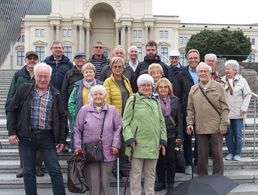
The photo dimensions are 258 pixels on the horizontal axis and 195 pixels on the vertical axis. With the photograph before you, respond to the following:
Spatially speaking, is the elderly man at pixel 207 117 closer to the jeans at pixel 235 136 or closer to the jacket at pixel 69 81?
the jeans at pixel 235 136

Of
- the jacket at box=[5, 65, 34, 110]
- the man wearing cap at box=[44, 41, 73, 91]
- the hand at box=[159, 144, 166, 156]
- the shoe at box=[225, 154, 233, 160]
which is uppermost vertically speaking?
the man wearing cap at box=[44, 41, 73, 91]

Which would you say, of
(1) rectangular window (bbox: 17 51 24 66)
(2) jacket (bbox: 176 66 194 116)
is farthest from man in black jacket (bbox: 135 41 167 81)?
(1) rectangular window (bbox: 17 51 24 66)

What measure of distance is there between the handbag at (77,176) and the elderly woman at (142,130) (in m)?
0.64

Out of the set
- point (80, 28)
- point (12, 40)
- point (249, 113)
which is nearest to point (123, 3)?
point (80, 28)

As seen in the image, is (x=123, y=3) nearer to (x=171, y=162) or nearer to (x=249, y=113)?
(x=249, y=113)

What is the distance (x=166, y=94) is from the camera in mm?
5832

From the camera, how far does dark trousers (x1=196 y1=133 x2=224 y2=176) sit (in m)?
5.83

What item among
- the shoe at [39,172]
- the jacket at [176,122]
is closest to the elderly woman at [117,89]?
the jacket at [176,122]

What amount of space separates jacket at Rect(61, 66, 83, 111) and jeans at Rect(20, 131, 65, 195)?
1.20m

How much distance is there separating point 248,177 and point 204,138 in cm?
127

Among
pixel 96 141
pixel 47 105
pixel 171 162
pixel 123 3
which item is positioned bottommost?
pixel 171 162

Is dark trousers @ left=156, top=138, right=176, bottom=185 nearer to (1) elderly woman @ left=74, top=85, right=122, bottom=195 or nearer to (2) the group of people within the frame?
(2) the group of people

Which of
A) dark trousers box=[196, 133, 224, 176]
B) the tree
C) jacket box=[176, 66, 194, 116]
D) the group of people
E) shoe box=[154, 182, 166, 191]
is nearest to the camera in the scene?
the group of people

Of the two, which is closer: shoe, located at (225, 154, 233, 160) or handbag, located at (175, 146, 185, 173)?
handbag, located at (175, 146, 185, 173)
